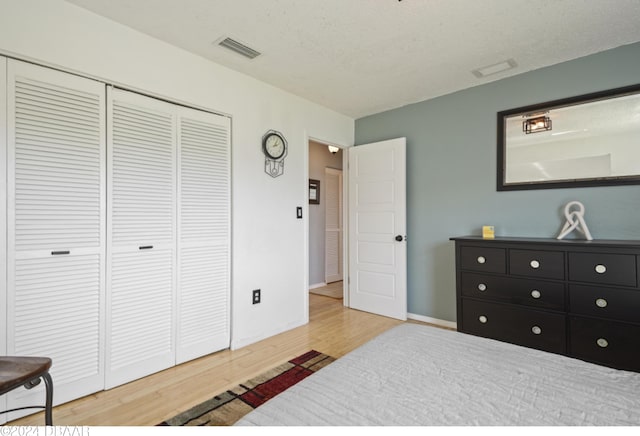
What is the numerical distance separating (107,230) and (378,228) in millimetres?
2637

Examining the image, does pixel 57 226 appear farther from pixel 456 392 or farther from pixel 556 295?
pixel 556 295

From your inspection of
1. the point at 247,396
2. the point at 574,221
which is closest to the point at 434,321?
the point at 574,221

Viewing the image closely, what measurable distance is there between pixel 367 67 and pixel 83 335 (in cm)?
285

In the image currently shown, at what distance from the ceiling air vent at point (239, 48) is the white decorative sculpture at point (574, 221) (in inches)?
108

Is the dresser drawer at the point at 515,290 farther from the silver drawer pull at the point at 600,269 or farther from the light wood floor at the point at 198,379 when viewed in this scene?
the light wood floor at the point at 198,379

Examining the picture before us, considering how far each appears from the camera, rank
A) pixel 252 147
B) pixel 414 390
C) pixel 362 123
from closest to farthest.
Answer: pixel 414 390, pixel 252 147, pixel 362 123

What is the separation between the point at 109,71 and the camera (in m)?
2.05

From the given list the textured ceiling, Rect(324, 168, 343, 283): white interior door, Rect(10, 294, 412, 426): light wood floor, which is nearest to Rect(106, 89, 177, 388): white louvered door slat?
Rect(10, 294, 412, 426): light wood floor

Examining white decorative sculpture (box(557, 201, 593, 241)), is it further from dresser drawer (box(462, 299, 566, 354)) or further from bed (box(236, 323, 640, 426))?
bed (box(236, 323, 640, 426))

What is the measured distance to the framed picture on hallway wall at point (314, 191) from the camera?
5.14 metres

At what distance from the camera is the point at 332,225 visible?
5660 millimetres

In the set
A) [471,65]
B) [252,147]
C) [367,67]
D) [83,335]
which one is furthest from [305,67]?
[83,335]

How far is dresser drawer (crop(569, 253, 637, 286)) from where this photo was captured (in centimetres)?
201

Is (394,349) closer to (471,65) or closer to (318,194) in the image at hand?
(471,65)
